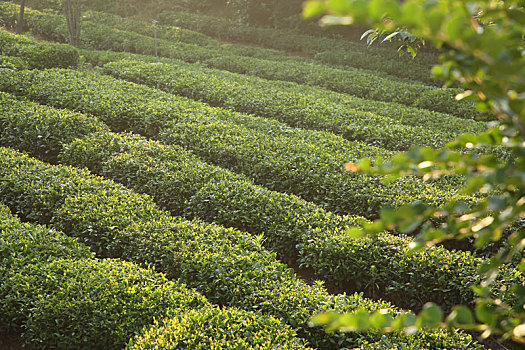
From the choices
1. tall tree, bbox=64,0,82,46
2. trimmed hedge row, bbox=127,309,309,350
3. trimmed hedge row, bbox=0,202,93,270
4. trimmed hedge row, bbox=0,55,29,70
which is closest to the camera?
trimmed hedge row, bbox=127,309,309,350

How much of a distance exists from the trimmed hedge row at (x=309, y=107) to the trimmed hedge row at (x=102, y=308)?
590 centimetres

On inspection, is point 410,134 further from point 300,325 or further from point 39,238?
point 39,238

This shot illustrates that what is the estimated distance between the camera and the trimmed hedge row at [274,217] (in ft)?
16.9

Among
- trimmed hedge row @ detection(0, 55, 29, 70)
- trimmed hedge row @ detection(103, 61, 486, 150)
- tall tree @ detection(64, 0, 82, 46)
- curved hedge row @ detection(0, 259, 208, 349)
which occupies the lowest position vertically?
curved hedge row @ detection(0, 259, 208, 349)

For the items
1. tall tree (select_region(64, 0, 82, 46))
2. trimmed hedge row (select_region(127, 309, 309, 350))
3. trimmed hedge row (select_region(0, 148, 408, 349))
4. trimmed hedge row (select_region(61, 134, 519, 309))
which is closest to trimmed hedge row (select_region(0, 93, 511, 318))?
trimmed hedge row (select_region(61, 134, 519, 309))

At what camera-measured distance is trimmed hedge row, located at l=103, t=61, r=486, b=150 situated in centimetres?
920

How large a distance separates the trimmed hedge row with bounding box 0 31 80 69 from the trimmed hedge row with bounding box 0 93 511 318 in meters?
4.48

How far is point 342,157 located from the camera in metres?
7.72

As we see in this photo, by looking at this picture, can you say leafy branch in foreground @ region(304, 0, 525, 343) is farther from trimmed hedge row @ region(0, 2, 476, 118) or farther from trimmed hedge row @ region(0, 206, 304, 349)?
trimmed hedge row @ region(0, 2, 476, 118)

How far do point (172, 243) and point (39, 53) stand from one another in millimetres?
9844

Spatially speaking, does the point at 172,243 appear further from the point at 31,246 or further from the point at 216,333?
the point at 216,333

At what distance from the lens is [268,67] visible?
15109mm

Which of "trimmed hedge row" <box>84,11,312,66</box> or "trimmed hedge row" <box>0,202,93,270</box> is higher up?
"trimmed hedge row" <box>84,11,312,66</box>

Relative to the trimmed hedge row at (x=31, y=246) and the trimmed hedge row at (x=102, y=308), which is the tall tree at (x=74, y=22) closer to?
the trimmed hedge row at (x=31, y=246)
